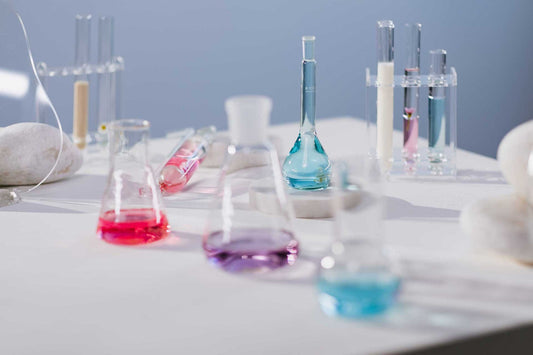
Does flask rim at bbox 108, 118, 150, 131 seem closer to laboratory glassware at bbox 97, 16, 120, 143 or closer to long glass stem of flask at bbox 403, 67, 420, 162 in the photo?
long glass stem of flask at bbox 403, 67, 420, 162

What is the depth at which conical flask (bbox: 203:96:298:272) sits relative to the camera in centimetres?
75

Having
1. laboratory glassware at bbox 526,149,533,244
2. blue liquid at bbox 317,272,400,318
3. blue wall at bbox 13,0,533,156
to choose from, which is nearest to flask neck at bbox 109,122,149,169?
blue liquid at bbox 317,272,400,318

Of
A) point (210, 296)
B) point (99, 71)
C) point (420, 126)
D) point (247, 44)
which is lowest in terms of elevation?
point (210, 296)

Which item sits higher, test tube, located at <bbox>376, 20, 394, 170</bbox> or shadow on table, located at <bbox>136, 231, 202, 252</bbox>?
test tube, located at <bbox>376, 20, 394, 170</bbox>

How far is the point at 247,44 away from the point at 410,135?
2.29 metres

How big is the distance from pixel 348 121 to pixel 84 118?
851mm

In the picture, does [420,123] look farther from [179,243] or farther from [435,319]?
[435,319]

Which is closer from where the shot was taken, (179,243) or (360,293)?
(360,293)

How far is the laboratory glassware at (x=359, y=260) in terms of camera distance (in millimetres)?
624

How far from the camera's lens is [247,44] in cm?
352

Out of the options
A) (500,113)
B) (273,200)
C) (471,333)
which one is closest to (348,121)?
(273,200)

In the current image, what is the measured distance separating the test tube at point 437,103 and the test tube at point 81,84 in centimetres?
72

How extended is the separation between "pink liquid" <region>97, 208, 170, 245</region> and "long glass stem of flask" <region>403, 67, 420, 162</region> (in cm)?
59

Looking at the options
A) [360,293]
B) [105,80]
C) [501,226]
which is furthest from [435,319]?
[105,80]
